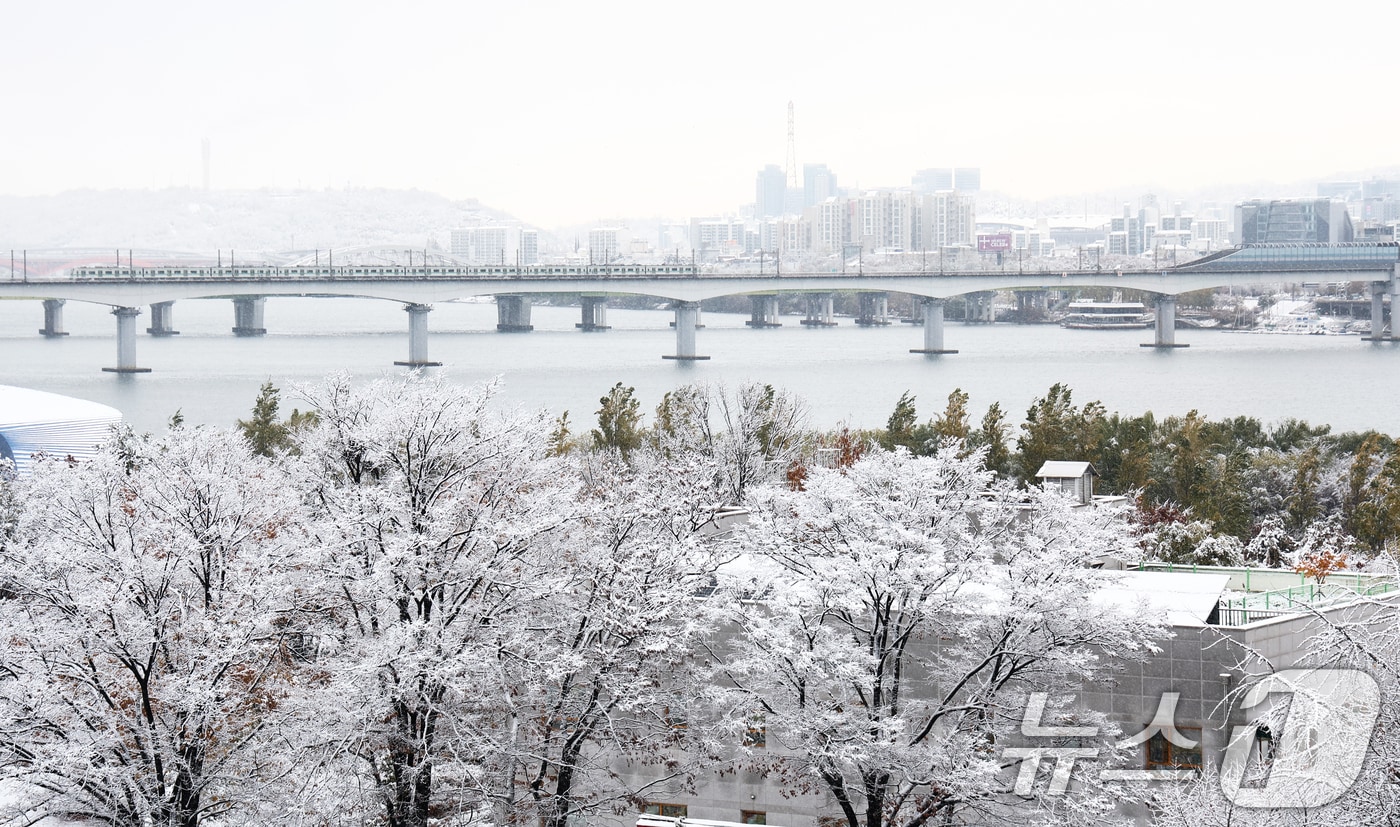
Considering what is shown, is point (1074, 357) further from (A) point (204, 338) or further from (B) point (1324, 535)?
(A) point (204, 338)

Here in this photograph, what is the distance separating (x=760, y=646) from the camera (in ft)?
43.4

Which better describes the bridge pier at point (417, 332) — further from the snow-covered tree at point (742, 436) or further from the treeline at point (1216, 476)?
the treeline at point (1216, 476)

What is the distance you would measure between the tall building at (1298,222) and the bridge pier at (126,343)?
12788cm

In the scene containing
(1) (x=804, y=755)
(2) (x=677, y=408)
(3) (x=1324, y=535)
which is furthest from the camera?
(2) (x=677, y=408)

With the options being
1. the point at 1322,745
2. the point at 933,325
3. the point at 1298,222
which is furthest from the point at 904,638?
the point at 1298,222

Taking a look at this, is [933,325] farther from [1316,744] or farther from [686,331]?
[1316,744]

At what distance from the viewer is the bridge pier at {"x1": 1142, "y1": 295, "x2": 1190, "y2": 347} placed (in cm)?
9306

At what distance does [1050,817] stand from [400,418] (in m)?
6.78

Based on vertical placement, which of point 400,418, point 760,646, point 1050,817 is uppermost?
point 400,418

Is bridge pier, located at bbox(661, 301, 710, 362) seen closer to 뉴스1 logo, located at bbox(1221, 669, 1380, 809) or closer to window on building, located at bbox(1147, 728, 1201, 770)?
window on building, located at bbox(1147, 728, 1201, 770)

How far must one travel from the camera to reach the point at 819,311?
136625mm

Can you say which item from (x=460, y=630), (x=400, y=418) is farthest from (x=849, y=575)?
→ (x=400, y=418)

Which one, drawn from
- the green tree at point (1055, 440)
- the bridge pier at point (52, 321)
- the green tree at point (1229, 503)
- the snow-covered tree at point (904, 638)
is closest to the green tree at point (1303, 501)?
the green tree at point (1229, 503)

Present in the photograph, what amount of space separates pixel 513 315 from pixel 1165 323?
173 feet
